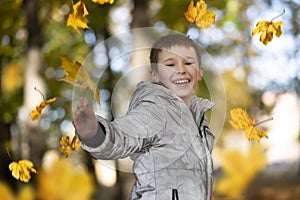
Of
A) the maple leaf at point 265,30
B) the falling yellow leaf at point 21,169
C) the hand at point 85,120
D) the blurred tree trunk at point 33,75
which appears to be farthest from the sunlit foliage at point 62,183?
the hand at point 85,120

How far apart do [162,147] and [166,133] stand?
3 centimetres

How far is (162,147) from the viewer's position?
1.01 m

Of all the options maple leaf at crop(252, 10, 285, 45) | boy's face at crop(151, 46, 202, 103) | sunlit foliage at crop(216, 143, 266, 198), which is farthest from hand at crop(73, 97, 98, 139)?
sunlit foliage at crop(216, 143, 266, 198)

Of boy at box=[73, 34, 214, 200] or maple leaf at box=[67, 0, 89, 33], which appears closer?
boy at box=[73, 34, 214, 200]

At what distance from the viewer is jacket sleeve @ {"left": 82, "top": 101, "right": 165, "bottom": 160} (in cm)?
93

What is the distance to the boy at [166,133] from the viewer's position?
0.96 meters

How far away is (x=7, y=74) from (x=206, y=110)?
2.99 metres

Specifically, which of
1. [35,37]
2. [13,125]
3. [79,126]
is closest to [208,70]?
[79,126]

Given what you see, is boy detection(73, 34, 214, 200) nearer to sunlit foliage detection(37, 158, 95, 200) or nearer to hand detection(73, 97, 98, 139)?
hand detection(73, 97, 98, 139)

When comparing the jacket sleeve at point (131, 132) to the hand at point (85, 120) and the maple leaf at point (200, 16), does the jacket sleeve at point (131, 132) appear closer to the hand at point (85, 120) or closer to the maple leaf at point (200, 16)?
the hand at point (85, 120)

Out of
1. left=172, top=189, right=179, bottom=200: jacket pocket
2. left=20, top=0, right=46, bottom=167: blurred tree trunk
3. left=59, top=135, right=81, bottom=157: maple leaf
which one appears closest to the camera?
left=172, top=189, right=179, bottom=200: jacket pocket

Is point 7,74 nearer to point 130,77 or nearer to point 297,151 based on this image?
point 297,151

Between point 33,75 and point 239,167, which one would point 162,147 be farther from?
point 239,167

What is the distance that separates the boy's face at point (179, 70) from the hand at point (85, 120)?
21 cm
